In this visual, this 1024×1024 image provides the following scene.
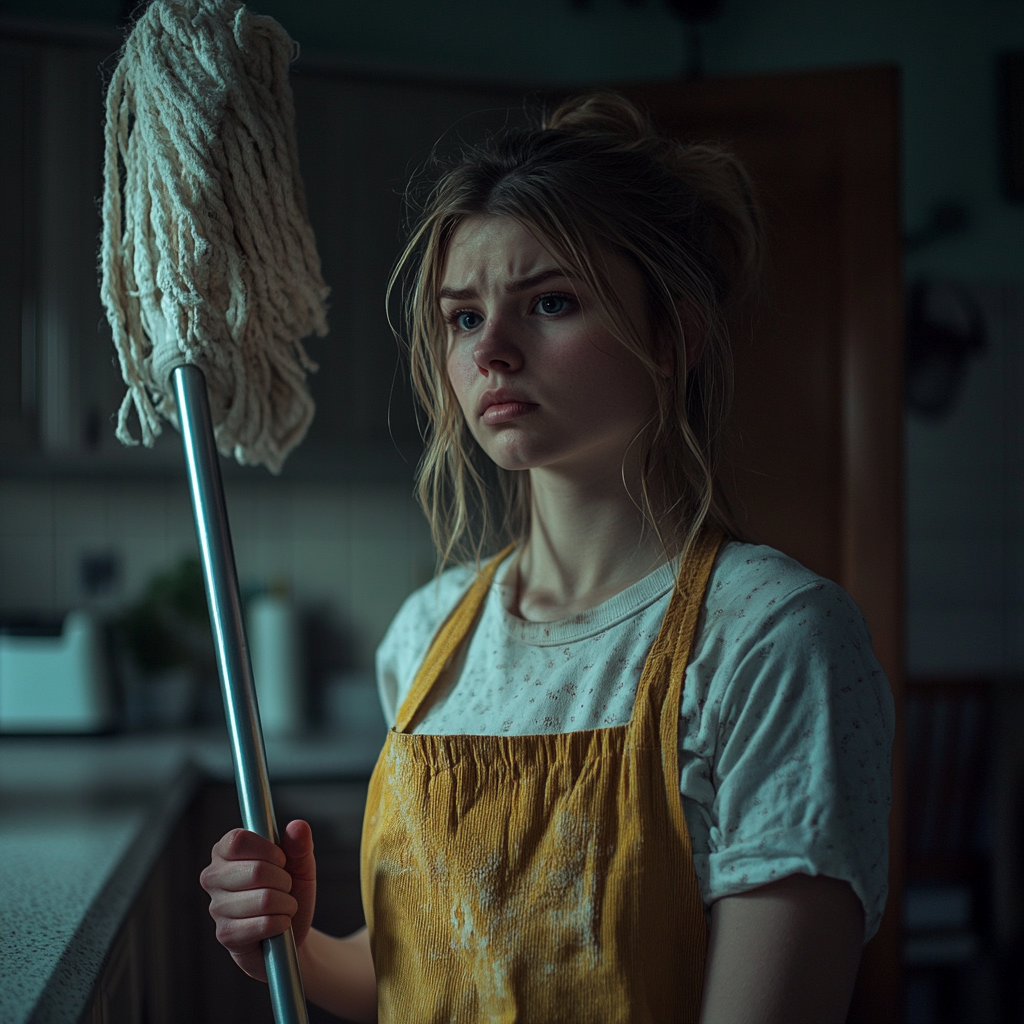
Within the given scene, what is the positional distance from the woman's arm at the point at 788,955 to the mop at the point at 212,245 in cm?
28

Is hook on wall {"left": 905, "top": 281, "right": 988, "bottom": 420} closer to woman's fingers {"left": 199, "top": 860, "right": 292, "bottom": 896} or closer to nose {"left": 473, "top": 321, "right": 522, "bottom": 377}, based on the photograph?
nose {"left": 473, "top": 321, "right": 522, "bottom": 377}

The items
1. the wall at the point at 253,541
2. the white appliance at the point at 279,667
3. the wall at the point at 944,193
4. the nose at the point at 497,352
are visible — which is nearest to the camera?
the nose at the point at 497,352

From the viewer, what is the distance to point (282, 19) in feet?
6.91

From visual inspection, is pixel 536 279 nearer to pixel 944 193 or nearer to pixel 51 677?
pixel 51 677

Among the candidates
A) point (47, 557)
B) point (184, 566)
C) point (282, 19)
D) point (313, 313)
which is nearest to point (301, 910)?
point (313, 313)

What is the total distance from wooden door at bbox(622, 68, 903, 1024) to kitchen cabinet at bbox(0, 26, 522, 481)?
50cm

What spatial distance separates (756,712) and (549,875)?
185mm

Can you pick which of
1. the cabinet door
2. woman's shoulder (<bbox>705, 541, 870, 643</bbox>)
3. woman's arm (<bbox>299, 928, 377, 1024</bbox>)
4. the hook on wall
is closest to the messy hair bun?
woman's shoulder (<bbox>705, 541, 870, 643</bbox>)

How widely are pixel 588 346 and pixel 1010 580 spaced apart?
6.70ft

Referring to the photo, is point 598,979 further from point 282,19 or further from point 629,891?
point 282,19

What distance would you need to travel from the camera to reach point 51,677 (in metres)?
1.74

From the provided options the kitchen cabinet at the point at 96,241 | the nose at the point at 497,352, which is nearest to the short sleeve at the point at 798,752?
the nose at the point at 497,352

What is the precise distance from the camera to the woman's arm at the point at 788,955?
571 mm

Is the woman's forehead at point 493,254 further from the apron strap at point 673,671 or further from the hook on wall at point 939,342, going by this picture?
the hook on wall at point 939,342
